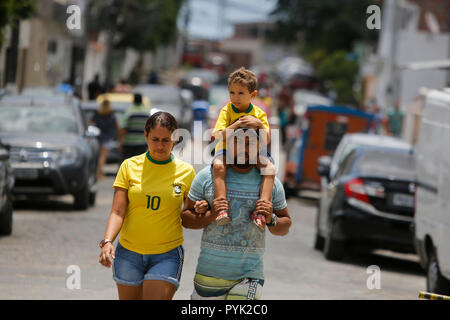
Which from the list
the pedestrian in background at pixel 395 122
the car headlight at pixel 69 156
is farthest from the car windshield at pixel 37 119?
the pedestrian in background at pixel 395 122

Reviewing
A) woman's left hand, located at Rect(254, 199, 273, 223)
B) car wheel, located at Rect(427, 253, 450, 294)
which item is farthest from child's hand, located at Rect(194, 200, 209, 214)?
car wheel, located at Rect(427, 253, 450, 294)

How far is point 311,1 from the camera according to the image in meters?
64.2

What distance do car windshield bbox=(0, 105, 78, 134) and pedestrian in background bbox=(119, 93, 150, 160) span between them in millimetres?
1829

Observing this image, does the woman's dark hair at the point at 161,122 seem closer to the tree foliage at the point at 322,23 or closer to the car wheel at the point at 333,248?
the car wheel at the point at 333,248

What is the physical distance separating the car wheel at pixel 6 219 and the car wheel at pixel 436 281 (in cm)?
515

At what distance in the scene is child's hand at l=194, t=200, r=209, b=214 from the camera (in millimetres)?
6027

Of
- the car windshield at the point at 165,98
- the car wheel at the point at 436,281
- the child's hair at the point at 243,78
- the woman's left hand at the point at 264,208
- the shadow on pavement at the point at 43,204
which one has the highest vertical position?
the child's hair at the point at 243,78

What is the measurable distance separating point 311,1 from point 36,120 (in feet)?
160

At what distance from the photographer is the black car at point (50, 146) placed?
15797 millimetres

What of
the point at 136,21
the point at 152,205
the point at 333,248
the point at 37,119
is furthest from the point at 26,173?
the point at 136,21

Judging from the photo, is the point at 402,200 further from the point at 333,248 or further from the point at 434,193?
the point at 434,193

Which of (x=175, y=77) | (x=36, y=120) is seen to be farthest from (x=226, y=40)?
(x=36, y=120)

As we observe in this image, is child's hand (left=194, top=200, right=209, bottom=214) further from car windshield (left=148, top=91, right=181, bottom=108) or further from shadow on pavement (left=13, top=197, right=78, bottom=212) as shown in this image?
car windshield (left=148, top=91, right=181, bottom=108)
